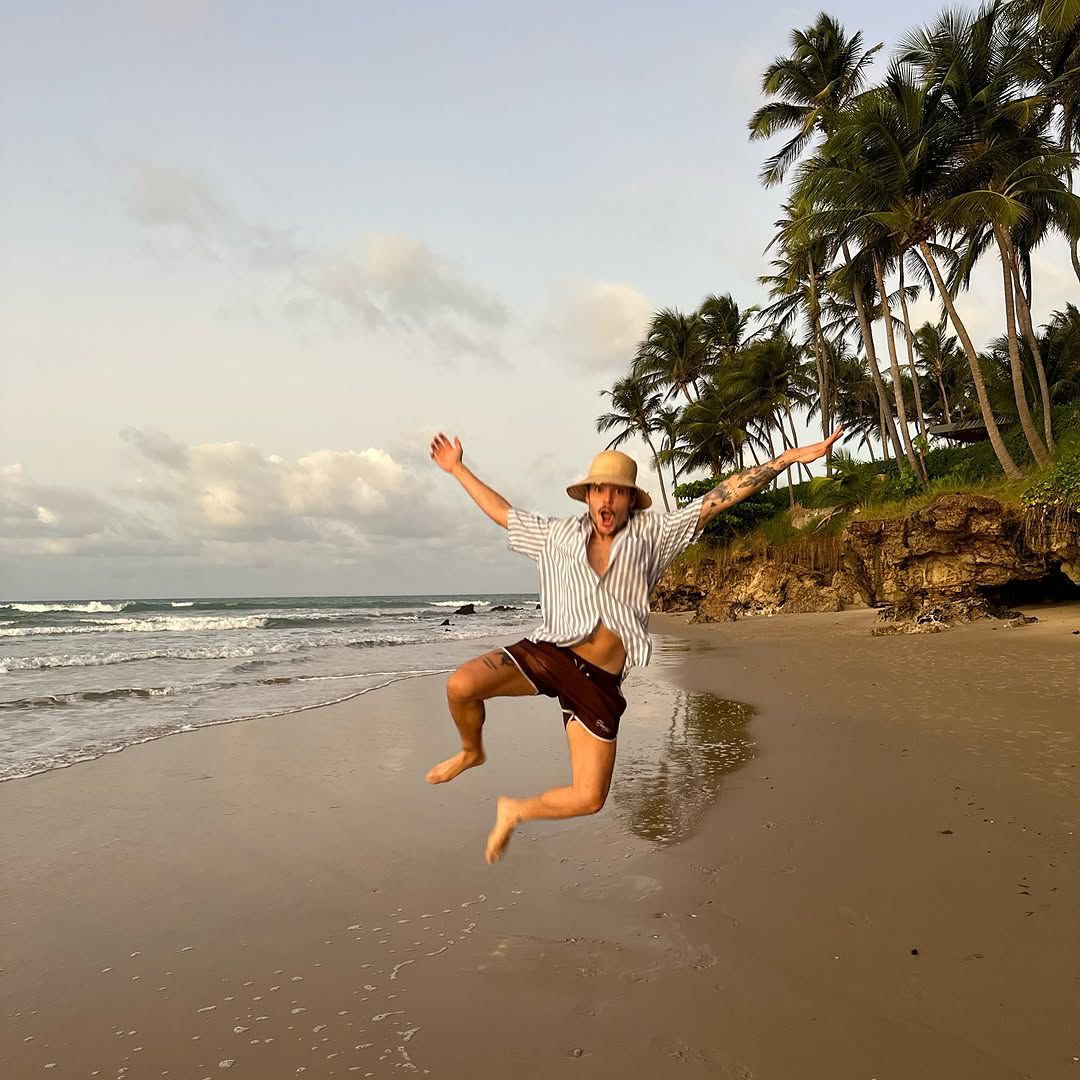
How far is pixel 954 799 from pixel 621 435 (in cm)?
4634

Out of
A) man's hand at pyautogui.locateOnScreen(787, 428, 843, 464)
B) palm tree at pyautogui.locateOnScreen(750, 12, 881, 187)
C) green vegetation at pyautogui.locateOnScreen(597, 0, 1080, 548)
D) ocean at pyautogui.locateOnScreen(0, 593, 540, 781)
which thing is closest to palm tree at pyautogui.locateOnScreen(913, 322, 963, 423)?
green vegetation at pyautogui.locateOnScreen(597, 0, 1080, 548)

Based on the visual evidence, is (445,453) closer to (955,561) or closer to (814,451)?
(814,451)

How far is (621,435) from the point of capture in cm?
5047

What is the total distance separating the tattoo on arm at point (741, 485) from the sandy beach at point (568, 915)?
6.32ft

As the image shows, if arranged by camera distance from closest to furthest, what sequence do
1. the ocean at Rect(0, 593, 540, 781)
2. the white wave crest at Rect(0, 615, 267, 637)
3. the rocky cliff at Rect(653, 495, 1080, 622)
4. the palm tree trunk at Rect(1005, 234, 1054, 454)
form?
the ocean at Rect(0, 593, 540, 781) < the rocky cliff at Rect(653, 495, 1080, 622) < the palm tree trunk at Rect(1005, 234, 1054, 454) < the white wave crest at Rect(0, 615, 267, 637)

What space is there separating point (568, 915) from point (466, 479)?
85.4 inches

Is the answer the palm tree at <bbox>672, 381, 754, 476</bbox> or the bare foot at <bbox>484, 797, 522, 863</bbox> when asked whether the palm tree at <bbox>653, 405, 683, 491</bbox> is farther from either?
the bare foot at <bbox>484, 797, 522, 863</bbox>

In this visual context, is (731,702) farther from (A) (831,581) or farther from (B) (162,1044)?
(A) (831,581)

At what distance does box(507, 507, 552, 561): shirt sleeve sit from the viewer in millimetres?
3424

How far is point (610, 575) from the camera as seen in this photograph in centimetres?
322

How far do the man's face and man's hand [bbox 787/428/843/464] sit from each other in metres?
0.75

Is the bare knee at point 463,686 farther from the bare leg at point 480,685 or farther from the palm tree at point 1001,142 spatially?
the palm tree at point 1001,142

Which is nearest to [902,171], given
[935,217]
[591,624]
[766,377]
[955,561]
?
[935,217]

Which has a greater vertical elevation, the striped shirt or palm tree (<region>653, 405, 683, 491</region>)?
palm tree (<region>653, 405, 683, 491</region>)
